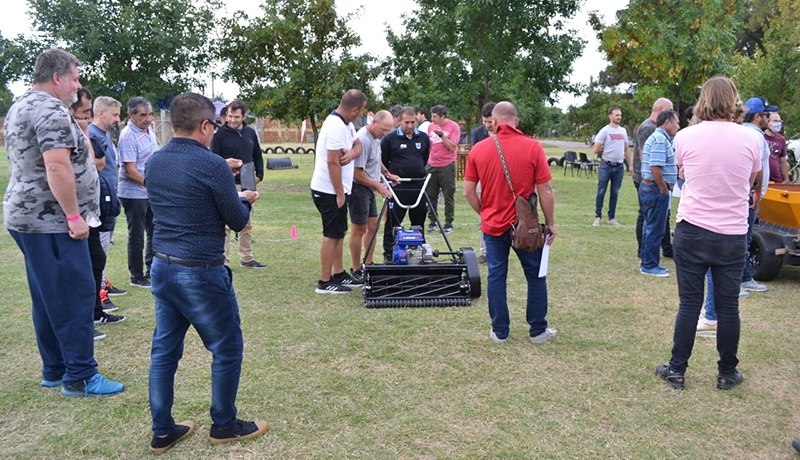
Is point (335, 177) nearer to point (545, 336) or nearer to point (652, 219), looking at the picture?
point (545, 336)

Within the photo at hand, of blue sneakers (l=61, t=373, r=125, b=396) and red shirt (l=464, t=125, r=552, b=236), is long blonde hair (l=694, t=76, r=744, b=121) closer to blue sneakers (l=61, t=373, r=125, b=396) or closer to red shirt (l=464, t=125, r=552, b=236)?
red shirt (l=464, t=125, r=552, b=236)

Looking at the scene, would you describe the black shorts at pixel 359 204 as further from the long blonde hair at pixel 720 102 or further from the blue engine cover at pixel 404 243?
the long blonde hair at pixel 720 102

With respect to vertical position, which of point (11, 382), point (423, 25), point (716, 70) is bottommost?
point (11, 382)

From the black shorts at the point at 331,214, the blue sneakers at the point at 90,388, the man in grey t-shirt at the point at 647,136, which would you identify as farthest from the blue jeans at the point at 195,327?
the man in grey t-shirt at the point at 647,136

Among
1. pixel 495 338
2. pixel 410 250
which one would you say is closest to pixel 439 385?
pixel 495 338

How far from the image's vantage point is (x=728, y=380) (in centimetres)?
397

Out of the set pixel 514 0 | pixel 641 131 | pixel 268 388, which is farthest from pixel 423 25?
pixel 268 388

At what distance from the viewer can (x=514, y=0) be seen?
16266 millimetres

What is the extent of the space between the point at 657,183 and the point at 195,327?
5205 mm

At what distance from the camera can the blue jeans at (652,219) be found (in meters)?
6.75

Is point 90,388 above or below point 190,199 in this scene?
below

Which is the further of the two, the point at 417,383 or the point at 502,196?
the point at 502,196

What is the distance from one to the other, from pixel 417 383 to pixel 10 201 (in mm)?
2731

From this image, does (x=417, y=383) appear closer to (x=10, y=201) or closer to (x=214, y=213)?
(x=214, y=213)
